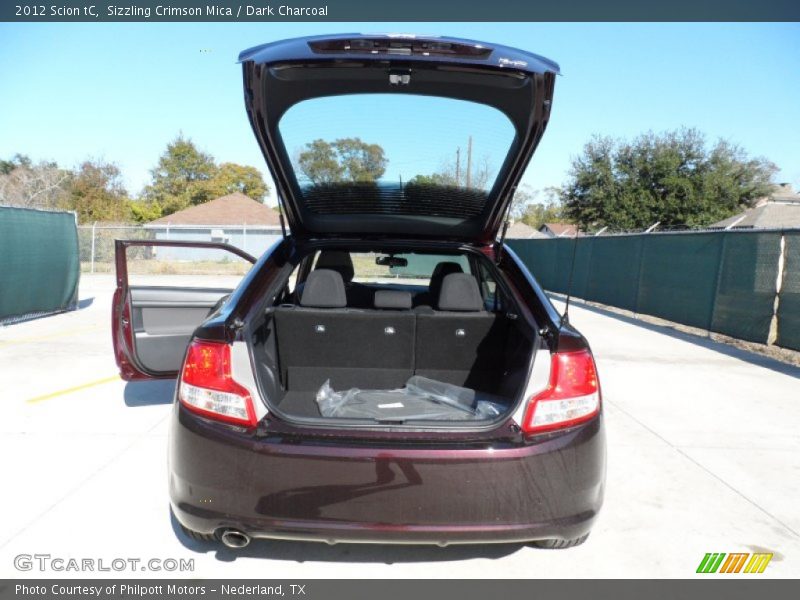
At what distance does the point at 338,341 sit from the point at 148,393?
281cm

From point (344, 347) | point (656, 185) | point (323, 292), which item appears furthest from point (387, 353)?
point (656, 185)

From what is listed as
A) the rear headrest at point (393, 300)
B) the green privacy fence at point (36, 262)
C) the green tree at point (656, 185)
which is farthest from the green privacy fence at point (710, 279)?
the green tree at point (656, 185)

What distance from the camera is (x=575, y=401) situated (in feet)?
7.47

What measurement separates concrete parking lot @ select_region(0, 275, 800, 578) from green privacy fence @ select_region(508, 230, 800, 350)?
246cm

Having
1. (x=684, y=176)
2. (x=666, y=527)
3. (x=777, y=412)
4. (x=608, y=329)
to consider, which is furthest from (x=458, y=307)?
(x=684, y=176)

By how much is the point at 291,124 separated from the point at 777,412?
5.12m

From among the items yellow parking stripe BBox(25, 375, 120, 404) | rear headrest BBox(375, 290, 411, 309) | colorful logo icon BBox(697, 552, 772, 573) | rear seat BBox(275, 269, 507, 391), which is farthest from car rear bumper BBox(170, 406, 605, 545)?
yellow parking stripe BBox(25, 375, 120, 404)

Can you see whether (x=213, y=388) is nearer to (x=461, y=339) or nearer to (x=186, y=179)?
(x=461, y=339)

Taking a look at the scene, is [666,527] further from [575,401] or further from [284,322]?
[284,322]

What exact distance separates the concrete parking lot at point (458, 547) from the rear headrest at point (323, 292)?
1243 mm

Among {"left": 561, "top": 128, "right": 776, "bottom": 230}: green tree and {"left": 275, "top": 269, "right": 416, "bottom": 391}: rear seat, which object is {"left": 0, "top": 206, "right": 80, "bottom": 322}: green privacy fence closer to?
{"left": 275, "top": 269, "right": 416, "bottom": 391}: rear seat

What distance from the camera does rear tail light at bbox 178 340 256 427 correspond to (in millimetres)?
2195

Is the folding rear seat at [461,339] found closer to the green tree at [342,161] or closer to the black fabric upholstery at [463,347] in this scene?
the black fabric upholstery at [463,347]

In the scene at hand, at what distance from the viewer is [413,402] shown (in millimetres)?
2961
